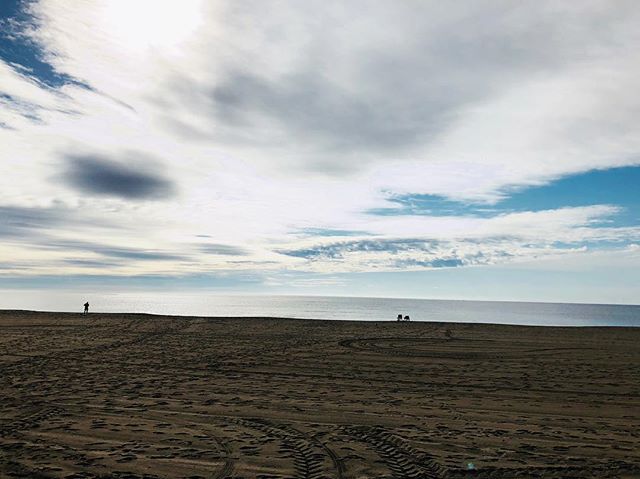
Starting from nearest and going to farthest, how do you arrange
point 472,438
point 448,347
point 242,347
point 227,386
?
point 472,438 < point 227,386 < point 242,347 < point 448,347

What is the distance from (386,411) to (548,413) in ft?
14.5

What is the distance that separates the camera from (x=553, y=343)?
104 feet

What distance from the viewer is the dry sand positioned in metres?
8.59

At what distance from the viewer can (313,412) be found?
12.3 m

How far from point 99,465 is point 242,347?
63.0ft

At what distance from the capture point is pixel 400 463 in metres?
8.66

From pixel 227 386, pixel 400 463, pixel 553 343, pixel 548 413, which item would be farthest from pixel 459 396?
pixel 553 343

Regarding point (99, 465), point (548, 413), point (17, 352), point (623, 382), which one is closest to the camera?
point (99, 465)

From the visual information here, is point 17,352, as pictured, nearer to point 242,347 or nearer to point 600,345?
point 242,347

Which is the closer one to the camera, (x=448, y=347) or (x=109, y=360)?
(x=109, y=360)

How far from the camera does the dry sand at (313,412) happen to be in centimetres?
859

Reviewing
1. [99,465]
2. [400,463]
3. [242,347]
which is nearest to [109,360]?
[242,347]

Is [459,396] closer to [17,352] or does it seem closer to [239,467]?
[239,467]

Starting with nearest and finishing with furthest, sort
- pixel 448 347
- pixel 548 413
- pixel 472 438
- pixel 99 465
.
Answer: pixel 99 465 < pixel 472 438 < pixel 548 413 < pixel 448 347
